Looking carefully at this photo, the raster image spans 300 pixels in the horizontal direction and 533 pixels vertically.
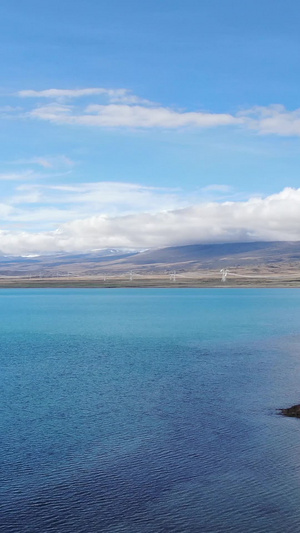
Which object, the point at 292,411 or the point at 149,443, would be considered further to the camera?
the point at 292,411

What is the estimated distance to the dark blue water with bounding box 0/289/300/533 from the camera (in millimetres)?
14180

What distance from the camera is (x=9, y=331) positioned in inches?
2482

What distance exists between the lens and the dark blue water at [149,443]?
1418 cm

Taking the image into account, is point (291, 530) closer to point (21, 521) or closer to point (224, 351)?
point (21, 521)

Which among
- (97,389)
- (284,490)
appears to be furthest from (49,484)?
(97,389)

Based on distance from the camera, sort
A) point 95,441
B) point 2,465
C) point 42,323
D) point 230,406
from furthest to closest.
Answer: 1. point 42,323
2. point 230,406
3. point 95,441
4. point 2,465

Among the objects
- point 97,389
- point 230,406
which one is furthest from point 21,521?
point 97,389

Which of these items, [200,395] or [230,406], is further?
[200,395]

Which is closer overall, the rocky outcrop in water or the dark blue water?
the dark blue water

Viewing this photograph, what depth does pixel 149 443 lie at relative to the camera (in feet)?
64.7

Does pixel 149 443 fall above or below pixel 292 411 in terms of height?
above

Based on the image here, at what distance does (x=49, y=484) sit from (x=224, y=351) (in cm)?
2911

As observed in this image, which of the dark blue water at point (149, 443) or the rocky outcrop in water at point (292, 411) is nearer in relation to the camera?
the dark blue water at point (149, 443)

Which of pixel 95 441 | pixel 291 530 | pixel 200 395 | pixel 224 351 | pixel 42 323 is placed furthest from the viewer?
pixel 42 323
